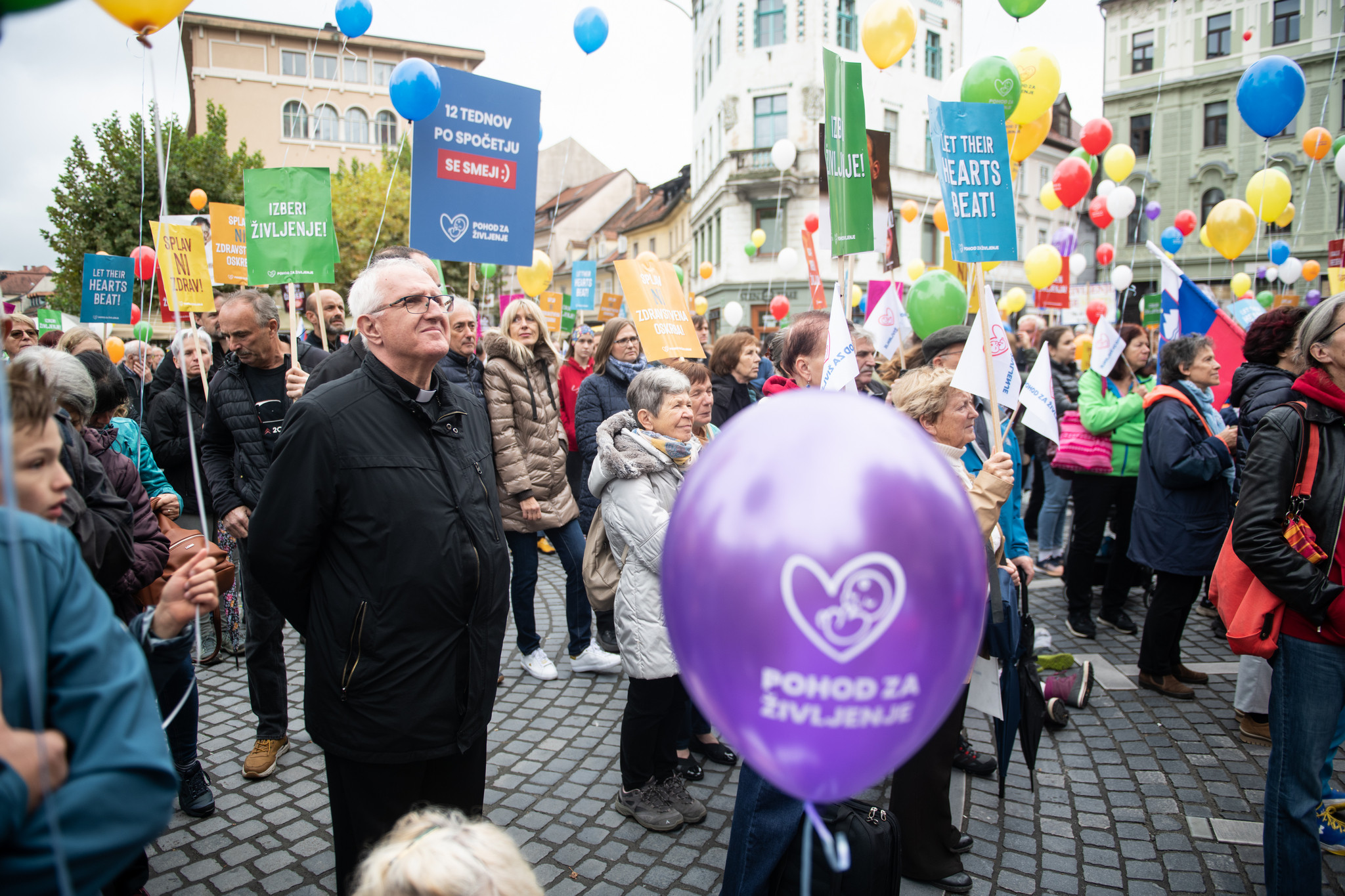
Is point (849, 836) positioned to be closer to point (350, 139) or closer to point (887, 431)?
point (887, 431)

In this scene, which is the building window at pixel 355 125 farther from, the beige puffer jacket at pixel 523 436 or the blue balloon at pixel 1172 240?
the beige puffer jacket at pixel 523 436

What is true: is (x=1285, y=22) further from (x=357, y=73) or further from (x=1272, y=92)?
(x=357, y=73)

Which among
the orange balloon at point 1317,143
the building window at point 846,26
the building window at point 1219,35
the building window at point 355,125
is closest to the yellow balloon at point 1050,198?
the orange balloon at point 1317,143

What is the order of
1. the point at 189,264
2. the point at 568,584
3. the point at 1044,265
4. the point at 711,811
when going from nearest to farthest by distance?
the point at 711,811 < the point at 568,584 < the point at 189,264 < the point at 1044,265

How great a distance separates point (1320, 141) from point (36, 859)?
12459mm

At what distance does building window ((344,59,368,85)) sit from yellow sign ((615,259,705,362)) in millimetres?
37471

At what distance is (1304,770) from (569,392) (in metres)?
4.72

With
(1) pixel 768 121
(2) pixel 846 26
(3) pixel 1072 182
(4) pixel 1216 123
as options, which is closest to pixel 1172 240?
(3) pixel 1072 182

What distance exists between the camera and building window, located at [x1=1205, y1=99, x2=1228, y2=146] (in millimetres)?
30375

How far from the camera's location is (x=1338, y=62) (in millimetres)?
23438

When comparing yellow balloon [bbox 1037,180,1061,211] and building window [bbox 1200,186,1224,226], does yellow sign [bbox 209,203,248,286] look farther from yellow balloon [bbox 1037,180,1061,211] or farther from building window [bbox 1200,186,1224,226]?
building window [bbox 1200,186,1224,226]

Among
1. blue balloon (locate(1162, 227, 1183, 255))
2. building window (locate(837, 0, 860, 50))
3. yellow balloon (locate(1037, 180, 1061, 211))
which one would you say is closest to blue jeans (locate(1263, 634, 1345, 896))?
yellow balloon (locate(1037, 180, 1061, 211))

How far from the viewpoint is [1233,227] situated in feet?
28.7

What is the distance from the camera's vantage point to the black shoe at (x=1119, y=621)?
17.3 ft
